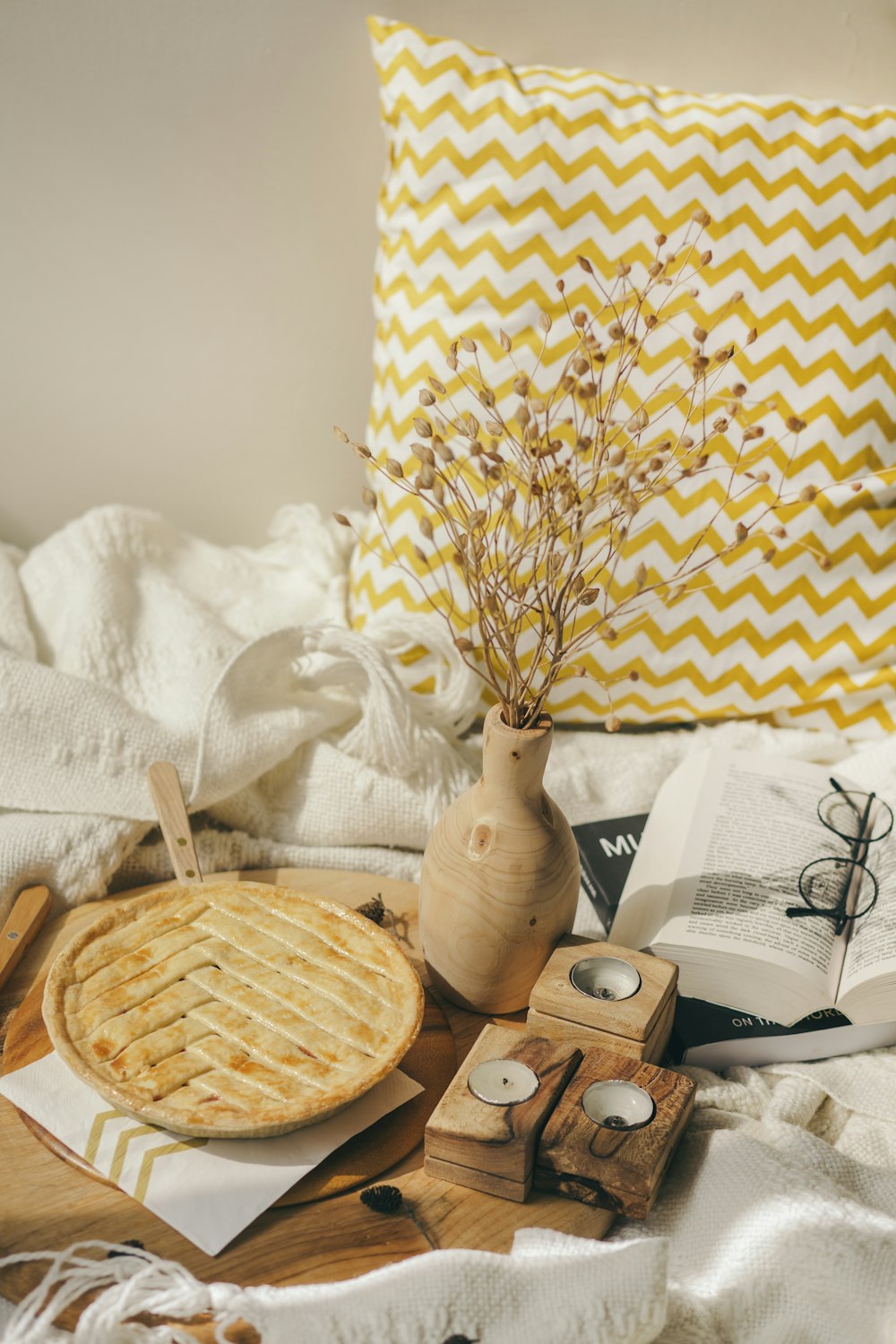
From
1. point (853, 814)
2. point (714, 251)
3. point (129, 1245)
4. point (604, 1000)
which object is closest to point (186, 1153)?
point (129, 1245)

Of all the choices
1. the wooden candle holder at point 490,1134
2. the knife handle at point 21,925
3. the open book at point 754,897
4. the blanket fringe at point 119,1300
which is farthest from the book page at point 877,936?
the knife handle at point 21,925

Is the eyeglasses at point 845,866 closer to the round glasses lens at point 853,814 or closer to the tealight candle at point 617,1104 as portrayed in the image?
the round glasses lens at point 853,814

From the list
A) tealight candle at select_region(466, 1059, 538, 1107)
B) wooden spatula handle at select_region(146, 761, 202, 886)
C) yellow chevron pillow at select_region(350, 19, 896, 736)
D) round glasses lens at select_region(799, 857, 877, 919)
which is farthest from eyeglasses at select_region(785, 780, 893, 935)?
wooden spatula handle at select_region(146, 761, 202, 886)

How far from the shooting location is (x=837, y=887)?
98 centimetres

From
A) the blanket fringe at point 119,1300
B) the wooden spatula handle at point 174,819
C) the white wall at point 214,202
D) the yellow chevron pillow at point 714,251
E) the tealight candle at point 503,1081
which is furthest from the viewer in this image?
the white wall at point 214,202

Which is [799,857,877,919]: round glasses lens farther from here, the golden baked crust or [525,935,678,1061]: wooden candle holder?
the golden baked crust

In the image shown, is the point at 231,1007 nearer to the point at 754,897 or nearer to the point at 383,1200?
the point at 383,1200

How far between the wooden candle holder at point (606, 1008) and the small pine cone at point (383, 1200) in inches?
5.6

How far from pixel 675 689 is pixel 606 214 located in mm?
513

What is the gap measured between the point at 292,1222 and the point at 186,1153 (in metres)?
0.08

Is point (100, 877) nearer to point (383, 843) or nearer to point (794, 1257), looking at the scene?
point (383, 843)

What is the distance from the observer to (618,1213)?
712 millimetres

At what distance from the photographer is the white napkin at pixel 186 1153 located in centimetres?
69

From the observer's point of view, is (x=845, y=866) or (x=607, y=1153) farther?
(x=845, y=866)
